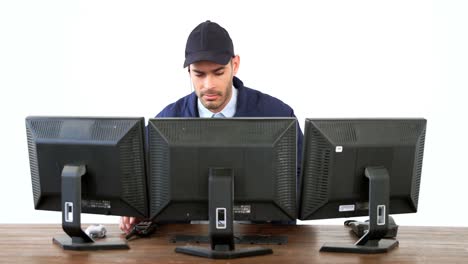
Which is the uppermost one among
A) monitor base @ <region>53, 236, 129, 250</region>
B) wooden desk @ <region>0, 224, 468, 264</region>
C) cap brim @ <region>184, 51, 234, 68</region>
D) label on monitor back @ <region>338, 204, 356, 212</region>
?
cap brim @ <region>184, 51, 234, 68</region>

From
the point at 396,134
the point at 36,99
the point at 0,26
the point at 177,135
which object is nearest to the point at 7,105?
the point at 36,99

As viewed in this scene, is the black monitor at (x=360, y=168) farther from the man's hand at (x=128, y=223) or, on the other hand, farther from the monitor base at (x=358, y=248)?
the man's hand at (x=128, y=223)

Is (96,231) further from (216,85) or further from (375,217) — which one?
(375,217)

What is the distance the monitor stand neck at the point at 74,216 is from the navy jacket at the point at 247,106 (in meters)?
1.04

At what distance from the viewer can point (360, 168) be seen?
268cm

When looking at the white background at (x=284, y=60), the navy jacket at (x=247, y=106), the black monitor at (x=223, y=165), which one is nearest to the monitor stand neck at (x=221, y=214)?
the black monitor at (x=223, y=165)

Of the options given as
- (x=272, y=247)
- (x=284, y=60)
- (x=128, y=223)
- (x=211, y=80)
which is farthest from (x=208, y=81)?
(x=284, y=60)

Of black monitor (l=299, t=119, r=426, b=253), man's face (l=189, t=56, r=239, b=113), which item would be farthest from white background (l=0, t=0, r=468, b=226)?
black monitor (l=299, t=119, r=426, b=253)

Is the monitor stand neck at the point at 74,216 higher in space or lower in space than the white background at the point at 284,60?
lower

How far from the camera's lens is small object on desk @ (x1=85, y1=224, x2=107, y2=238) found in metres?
2.89

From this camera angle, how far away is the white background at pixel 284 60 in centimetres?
513

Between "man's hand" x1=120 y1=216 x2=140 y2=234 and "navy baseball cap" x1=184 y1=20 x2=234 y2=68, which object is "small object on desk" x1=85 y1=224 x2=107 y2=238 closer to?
"man's hand" x1=120 y1=216 x2=140 y2=234

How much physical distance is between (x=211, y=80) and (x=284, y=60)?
1.78m

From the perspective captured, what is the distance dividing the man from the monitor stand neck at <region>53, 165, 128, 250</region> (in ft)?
3.02
